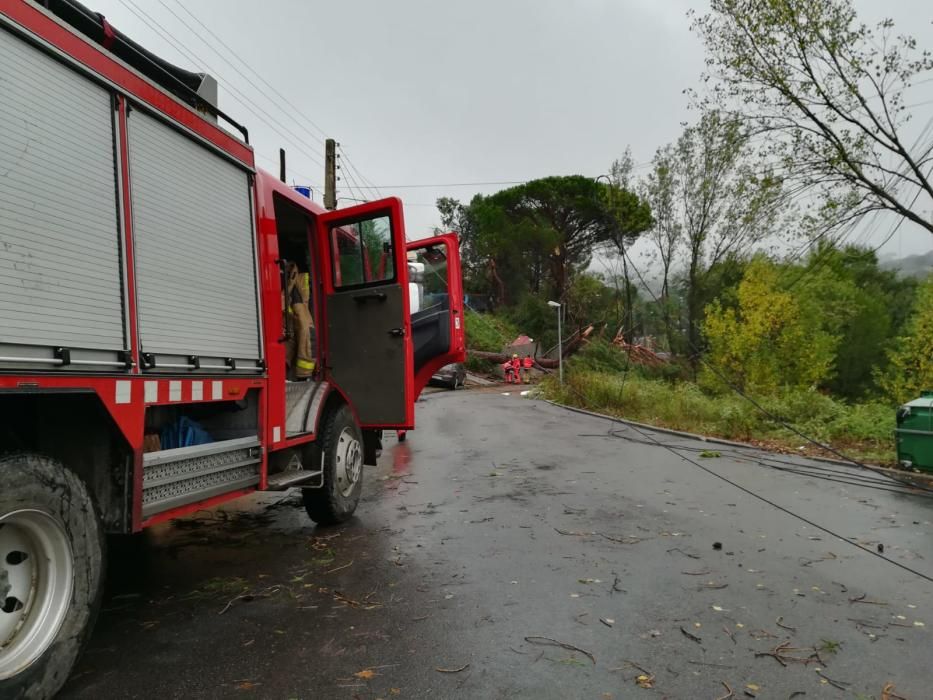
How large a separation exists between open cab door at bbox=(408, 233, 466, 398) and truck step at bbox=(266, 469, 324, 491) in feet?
6.64

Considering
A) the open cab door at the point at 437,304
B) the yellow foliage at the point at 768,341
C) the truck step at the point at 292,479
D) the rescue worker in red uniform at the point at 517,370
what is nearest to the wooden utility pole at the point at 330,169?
the open cab door at the point at 437,304

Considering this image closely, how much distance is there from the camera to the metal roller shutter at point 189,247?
10.9ft

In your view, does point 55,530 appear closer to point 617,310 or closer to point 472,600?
point 472,600

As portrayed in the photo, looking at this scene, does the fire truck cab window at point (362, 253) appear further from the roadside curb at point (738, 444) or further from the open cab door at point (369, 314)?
the roadside curb at point (738, 444)

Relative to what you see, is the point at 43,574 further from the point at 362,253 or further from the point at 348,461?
the point at 362,253

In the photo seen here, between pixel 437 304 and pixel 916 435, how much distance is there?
6.51 metres

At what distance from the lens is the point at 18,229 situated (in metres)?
2.55

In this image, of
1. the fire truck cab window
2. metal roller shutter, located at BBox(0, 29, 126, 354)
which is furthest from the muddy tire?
metal roller shutter, located at BBox(0, 29, 126, 354)

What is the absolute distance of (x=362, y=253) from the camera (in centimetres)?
621

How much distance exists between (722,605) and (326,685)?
2.38 metres

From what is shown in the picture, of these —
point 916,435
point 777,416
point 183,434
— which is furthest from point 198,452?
point 777,416

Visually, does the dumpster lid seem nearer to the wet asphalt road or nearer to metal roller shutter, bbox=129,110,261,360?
the wet asphalt road

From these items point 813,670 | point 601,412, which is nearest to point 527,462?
point 813,670

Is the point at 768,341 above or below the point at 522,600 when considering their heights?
above
